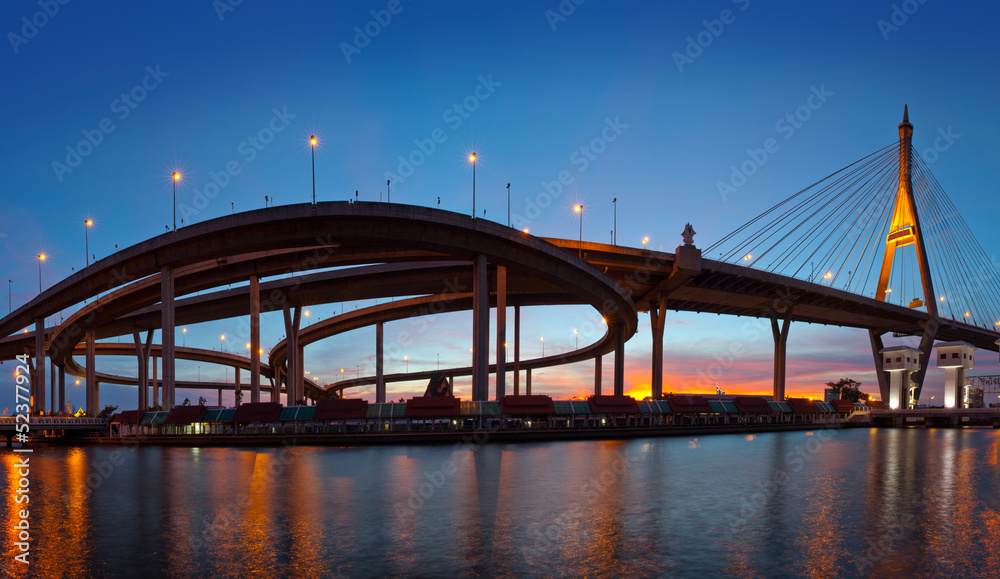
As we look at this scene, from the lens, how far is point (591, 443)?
45781 millimetres

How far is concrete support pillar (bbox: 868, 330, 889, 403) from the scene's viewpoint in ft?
356

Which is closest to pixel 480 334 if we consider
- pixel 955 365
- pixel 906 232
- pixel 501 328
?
pixel 501 328

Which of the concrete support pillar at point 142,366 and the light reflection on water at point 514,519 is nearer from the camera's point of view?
the light reflection on water at point 514,519

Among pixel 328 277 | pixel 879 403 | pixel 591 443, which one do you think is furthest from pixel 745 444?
pixel 879 403

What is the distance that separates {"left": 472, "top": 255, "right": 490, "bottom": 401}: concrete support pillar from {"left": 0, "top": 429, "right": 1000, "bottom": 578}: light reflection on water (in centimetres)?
2143

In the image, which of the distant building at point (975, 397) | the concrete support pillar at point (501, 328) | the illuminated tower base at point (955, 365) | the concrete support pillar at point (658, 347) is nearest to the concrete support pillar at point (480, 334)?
the concrete support pillar at point (501, 328)

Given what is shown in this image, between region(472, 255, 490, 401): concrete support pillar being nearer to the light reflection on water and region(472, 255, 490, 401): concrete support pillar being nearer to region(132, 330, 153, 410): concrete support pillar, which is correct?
the light reflection on water

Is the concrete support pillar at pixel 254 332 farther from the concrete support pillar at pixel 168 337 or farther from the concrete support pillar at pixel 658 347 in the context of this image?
the concrete support pillar at pixel 658 347

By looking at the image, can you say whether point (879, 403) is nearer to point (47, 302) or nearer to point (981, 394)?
point (981, 394)

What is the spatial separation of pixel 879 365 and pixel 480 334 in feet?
287

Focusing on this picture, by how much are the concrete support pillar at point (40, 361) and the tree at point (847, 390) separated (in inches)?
4745

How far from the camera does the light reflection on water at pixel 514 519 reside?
12.9m

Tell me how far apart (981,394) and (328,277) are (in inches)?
4264

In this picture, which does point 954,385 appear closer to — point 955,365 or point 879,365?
point 955,365
